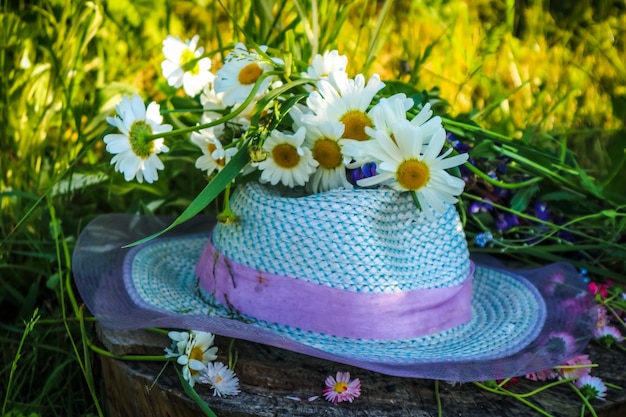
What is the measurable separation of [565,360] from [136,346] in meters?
0.66

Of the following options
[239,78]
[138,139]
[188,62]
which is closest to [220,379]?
[138,139]

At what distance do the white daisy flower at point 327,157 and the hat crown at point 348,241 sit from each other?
0.05 metres

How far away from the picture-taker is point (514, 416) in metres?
1.01

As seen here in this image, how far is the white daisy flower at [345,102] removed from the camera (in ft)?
3.47

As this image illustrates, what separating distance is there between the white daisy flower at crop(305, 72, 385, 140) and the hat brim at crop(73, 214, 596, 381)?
1.04ft

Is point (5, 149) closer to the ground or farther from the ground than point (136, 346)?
farther from the ground

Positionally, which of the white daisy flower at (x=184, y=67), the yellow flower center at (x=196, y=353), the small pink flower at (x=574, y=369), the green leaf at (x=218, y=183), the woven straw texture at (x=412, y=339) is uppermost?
the white daisy flower at (x=184, y=67)

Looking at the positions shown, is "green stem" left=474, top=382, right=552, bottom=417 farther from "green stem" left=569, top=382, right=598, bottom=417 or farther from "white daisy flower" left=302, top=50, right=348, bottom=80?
"white daisy flower" left=302, top=50, right=348, bottom=80

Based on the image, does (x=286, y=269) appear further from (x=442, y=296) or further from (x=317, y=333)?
(x=442, y=296)

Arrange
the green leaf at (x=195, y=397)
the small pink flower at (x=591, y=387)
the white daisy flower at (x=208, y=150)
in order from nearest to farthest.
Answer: the green leaf at (x=195, y=397) < the small pink flower at (x=591, y=387) < the white daisy flower at (x=208, y=150)

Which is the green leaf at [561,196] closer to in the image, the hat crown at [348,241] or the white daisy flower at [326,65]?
the hat crown at [348,241]

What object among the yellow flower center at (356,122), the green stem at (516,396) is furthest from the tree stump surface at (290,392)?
the yellow flower center at (356,122)

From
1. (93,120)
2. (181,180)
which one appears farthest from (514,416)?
(93,120)

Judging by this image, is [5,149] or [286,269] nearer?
[286,269]
